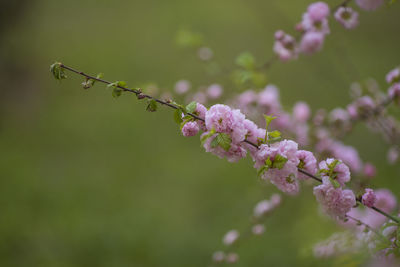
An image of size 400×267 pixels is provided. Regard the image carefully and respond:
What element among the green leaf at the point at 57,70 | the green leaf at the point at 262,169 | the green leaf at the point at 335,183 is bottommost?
the green leaf at the point at 335,183

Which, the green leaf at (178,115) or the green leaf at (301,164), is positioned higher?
the green leaf at (178,115)

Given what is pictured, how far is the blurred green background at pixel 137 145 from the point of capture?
93.2 inches

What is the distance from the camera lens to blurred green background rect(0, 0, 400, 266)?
2.37 metres

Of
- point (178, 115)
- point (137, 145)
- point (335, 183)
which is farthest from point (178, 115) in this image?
point (137, 145)

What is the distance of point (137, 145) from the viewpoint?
3656mm

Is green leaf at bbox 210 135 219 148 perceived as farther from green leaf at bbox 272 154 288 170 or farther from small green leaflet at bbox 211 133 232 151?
green leaf at bbox 272 154 288 170

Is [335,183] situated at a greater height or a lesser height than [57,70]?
lesser

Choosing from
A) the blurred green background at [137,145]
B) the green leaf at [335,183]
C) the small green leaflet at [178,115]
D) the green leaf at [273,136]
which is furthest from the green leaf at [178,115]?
the blurred green background at [137,145]

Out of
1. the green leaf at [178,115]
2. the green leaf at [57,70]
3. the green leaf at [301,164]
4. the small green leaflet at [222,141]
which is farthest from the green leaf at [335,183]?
the green leaf at [57,70]

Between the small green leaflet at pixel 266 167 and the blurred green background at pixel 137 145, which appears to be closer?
the small green leaflet at pixel 266 167

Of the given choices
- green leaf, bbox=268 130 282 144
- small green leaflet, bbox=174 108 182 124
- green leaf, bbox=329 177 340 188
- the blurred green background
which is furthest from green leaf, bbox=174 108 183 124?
the blurred green background

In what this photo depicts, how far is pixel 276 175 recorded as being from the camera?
30.5 inches

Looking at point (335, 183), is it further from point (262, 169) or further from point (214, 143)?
point (214, 143)

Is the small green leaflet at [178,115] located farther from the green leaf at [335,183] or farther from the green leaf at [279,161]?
the green leaf at [335,183]
